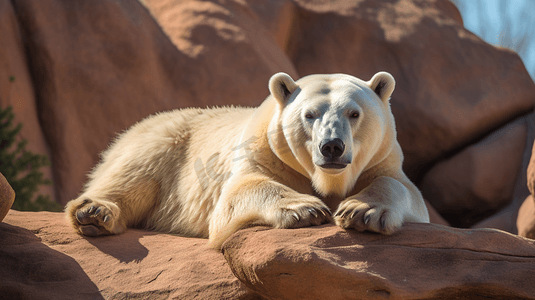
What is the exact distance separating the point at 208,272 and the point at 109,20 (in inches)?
218

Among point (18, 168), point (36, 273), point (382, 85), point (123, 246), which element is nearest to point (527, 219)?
point (382, 85)

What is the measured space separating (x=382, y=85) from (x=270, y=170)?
98 centimetres

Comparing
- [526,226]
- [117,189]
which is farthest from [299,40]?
[117,189]

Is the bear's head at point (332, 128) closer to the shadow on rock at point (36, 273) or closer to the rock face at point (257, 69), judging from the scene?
the shadow on rock at point (36, 273)

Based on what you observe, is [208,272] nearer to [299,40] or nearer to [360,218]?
[360,218]

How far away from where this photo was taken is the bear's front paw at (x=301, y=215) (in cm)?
236

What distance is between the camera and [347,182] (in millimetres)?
2756

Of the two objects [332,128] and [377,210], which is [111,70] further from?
[377,210]

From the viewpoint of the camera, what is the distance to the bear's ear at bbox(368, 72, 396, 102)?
9.87 ft

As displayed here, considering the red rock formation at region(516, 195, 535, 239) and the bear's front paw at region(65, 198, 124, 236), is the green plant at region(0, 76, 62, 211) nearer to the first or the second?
the bear's front paw at region(65, 198, 124, 236)

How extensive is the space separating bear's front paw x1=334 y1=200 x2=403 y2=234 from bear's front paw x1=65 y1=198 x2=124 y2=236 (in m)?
1.78

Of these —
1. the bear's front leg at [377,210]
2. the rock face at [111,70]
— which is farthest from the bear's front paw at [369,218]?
the rock face at [111,70]

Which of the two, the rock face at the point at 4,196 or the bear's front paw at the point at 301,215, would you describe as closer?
the bear's front paw at the point at 301,215

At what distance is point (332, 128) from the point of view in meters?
2.46
